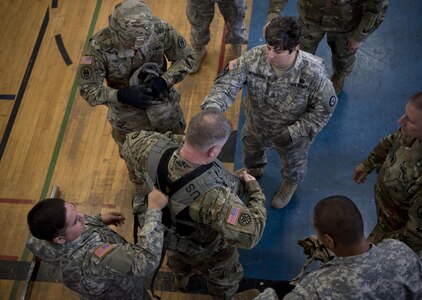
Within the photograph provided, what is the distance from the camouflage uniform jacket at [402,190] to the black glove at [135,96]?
72.6 inches

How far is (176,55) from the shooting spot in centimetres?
372

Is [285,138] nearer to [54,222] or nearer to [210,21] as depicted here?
[54,222]

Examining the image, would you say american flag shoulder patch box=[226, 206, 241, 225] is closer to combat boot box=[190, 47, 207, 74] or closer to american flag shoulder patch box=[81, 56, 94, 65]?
american flag shoulder patch box=[81, 56, 94, 65]

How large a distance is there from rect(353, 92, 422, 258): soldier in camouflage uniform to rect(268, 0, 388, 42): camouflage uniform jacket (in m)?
1.29

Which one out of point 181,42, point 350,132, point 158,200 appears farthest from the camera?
point 350,132

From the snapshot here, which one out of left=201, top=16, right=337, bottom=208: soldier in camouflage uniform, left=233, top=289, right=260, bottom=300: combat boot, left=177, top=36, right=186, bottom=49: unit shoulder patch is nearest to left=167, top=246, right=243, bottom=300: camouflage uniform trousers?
left=233, top=289, right=260, bottom=300: combat boot

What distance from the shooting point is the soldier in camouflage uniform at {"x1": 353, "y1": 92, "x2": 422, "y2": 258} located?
275 centimetres

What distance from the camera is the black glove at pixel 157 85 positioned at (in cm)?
351

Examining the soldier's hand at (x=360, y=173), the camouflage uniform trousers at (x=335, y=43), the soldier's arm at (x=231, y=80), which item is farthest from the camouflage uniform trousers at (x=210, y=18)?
the soldier's hand at (x=360, y=173)

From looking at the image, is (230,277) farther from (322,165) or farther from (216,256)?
(322,165)

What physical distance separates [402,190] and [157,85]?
1963 millimetres

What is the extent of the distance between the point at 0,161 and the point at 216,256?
289 cm

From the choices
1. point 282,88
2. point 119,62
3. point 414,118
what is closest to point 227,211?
point 282,88

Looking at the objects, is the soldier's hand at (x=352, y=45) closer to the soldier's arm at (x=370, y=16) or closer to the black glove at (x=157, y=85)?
the soldier's arm at (x=370, y=16)
